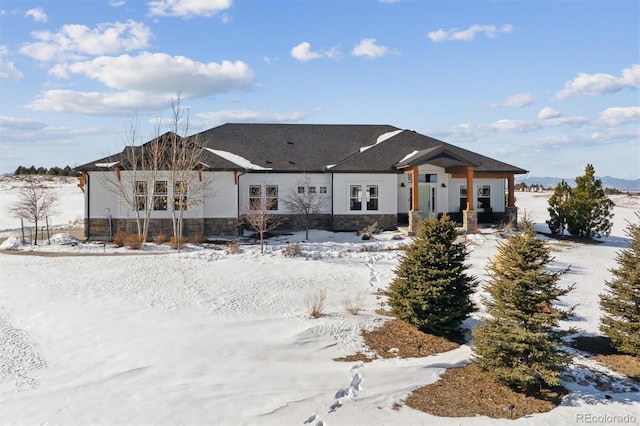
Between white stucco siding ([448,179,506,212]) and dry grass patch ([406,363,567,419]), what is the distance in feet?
57.9

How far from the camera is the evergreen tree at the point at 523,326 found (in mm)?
7797

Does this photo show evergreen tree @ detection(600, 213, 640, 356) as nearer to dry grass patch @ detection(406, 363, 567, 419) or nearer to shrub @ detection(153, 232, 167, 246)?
dry grass patch @ detection(406, 363, 567, 419)

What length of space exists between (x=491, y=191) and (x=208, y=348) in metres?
21.0

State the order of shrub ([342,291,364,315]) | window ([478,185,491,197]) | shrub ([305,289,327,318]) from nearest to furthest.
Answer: shrub ([305,289,327,318]) → shrub ([342,291,364,315]) → window ([478,185,491,197])

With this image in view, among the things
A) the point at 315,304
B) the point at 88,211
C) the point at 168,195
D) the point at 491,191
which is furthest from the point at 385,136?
the point at 315,304

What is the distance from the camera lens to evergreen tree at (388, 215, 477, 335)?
1005 cm

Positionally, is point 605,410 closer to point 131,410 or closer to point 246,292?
point 131,410

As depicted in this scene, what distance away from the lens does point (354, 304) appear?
38.0 feet

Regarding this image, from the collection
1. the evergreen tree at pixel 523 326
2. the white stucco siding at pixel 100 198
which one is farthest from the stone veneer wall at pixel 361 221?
the evergreen tree at pixel 523 326

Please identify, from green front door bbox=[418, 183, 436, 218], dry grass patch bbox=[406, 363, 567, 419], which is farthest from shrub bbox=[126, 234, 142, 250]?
green front door bbox=[418, 183, 436, 218]

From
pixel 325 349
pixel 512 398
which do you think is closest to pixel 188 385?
pixel 325 349

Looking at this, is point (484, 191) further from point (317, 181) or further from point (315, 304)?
point (315, 304)

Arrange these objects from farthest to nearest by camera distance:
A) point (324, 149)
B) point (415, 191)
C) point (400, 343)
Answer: point (324, 149), point (415, 191), point (400, 343)

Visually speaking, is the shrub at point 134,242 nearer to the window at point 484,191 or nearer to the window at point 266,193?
the window at point 266,193
